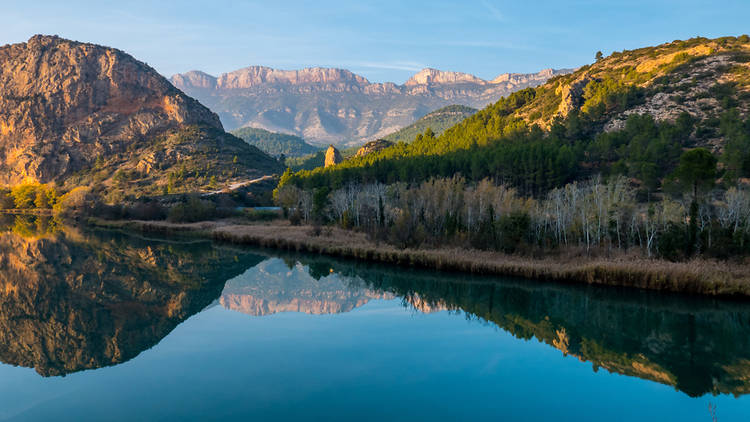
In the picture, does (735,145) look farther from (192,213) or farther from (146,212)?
(146,212)

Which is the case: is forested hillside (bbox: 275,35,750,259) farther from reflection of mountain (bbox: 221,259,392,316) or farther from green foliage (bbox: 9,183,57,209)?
green foliage (bbox: 9,183,57,209)

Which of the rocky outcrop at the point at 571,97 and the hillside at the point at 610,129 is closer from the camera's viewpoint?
the hillside at the point at 610,129

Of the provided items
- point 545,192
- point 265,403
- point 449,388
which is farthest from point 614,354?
point 545,192

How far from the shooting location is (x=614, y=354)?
19594 mm

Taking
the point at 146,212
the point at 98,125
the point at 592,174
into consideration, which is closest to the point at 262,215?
the point at 146,212

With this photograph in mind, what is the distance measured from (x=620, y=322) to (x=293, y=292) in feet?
68.6

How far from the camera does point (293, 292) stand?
109 ft

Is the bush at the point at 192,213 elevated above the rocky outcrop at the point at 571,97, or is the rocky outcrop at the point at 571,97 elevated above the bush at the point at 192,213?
the rocky outcrop at the point at 571,97

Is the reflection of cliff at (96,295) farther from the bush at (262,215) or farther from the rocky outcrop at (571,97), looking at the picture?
the rocky outcrop at (571,97)

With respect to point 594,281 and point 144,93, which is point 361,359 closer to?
point 594,281

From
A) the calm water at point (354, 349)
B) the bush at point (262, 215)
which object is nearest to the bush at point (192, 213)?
the bush at point (262, 215)

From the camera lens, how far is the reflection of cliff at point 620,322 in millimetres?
17781

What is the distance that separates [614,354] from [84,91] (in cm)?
18942

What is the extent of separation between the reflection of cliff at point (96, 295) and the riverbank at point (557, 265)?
8.61 metres
